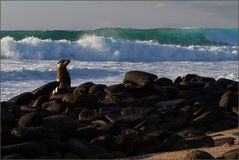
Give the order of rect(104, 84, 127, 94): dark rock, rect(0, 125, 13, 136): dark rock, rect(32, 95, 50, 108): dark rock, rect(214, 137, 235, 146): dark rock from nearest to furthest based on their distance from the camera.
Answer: rect(0, 125, 13, 136): dark rock → rect(214, 137, 235, 146): dark rock → rect(32, 95, 50, 108): dark rock → rect(104, 84, 127, 94): dark rock

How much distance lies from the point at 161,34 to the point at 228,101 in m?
33.0

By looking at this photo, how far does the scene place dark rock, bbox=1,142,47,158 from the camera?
5766 mm

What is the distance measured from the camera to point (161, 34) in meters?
41.6

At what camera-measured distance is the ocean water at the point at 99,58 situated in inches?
715

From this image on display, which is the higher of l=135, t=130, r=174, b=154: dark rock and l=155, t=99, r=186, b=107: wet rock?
l=155, t=99, r=186, b=107: wet rock

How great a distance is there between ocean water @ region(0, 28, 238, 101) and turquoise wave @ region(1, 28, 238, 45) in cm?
7

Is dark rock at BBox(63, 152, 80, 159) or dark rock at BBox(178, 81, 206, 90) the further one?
dark rock at BBox(178, 81, 206, 90)

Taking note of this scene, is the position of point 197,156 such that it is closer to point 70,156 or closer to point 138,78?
point 70,156

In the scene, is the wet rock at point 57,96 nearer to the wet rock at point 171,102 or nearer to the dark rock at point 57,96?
the dark rock at point 57,96

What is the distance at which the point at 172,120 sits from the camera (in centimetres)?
775

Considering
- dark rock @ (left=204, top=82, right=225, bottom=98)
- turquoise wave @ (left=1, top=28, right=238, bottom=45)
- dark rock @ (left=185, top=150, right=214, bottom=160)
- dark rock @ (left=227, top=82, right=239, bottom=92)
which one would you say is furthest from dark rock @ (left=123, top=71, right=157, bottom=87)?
turquoise wave @ (left=1, top=28, right=238, bottom=45)

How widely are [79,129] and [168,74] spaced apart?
12.4m

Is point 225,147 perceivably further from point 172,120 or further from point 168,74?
point 168,74

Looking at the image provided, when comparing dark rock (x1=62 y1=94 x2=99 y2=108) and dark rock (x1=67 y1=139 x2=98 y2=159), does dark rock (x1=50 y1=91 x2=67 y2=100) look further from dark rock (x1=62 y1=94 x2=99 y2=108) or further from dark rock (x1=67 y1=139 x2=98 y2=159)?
dark rock (x1=67 y1=139 x2=98 y2=159)
